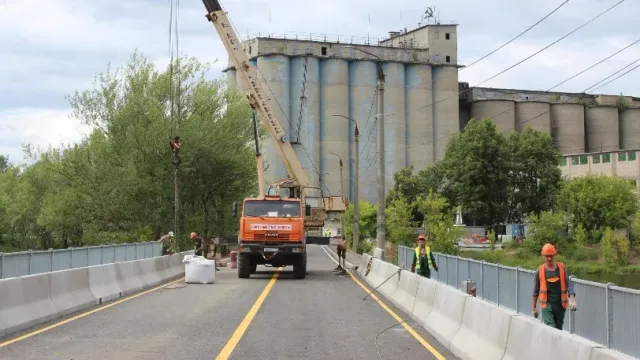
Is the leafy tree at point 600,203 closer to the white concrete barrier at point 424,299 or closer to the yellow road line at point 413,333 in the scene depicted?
the yellow road line at point 413,333

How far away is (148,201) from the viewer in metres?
52.7

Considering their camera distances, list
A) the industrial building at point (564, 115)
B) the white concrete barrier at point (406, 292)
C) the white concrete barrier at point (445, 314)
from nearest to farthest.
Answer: the white concrete barrier at point (445, 314), the white concrete barrier at point (406, 292), the industrial building at point (564, 115)

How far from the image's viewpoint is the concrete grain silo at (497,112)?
12744 cm

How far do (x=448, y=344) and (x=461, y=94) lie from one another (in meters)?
120

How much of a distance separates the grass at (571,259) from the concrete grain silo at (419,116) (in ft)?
113

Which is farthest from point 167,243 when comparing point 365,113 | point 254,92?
point 365,113

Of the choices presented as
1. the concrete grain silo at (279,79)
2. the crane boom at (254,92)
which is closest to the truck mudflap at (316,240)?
the crane boom at (254,92)

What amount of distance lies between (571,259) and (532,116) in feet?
175

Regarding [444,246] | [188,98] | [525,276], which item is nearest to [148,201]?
[188,98]

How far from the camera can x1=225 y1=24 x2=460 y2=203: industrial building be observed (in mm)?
111000

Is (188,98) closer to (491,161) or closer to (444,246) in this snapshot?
(444,246)

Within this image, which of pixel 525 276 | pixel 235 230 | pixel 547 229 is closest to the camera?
pixel 525 276

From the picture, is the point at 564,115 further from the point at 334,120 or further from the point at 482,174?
the point at 334,120

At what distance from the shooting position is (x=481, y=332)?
440 inches
